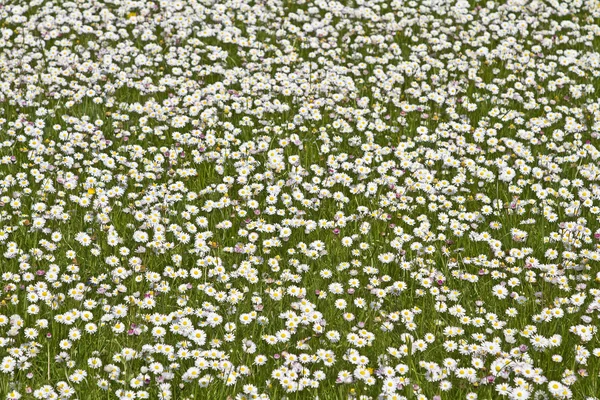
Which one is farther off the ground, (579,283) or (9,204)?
(579,283)

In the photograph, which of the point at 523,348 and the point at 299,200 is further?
the point at 299,200

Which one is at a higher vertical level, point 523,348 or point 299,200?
point 523,348

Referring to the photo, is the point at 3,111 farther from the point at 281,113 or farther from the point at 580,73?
the point at 580,73

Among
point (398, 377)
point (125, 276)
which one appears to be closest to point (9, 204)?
point (125, 276)

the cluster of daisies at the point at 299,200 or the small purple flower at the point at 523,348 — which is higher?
the small purple flower at the point at 523,348

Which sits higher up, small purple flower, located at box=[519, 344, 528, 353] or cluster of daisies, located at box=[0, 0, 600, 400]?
small purple flower, located at box=[519, 344, 528, 353]


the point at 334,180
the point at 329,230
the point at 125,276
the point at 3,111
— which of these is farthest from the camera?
the point at 3,111

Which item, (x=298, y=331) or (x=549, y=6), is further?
(x=549, y=6)

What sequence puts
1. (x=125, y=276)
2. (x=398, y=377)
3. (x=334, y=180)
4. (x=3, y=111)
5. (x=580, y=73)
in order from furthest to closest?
1. (x=580, y=73)
2. (x=3, y=111)
3. (x=334, y=180)
4. (x=125, y=276)
5. (x=398, y=377)
